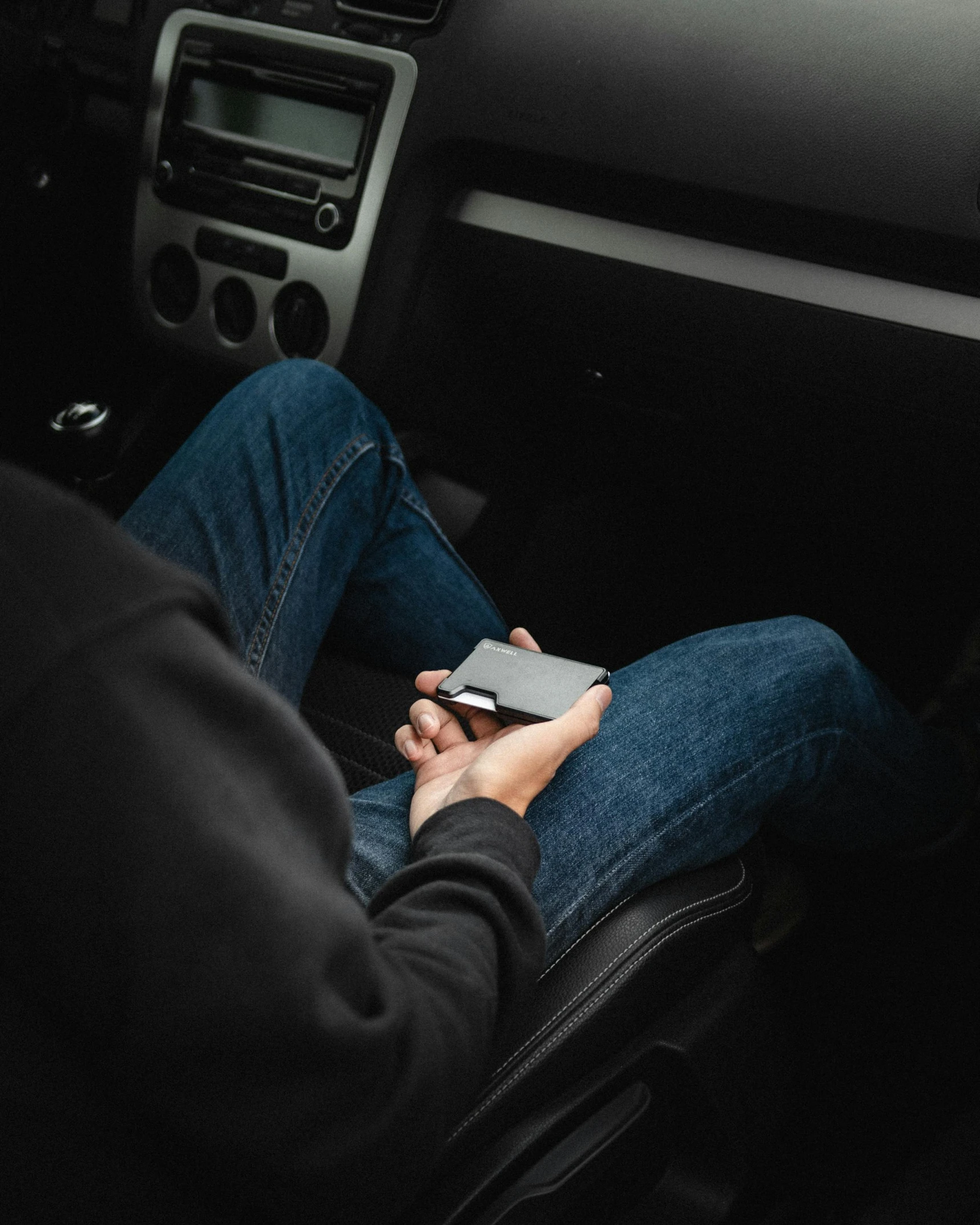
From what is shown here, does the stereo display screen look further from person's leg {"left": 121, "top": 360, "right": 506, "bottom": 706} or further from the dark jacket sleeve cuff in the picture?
the dark jacket sleeve cuff

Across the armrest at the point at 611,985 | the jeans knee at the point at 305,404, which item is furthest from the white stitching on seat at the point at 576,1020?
the jeans knee at the point at 305,404

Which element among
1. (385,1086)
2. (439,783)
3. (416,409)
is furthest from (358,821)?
(416,409)

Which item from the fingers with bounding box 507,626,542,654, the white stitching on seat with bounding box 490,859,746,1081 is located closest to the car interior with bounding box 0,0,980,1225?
the white stitching on seat with bounding box 490,859,746,1081

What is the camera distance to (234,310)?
4.42ft

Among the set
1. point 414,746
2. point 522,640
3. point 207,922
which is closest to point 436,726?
point 414,746

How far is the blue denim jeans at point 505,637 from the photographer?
70 centimetres

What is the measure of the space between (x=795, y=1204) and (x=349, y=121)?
1211 mm

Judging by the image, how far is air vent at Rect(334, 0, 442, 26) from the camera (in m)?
1.14

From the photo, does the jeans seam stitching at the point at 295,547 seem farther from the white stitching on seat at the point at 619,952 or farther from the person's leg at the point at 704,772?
the white stitching on seat at the point at 619,952

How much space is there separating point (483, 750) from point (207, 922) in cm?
37

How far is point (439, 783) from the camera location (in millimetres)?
703

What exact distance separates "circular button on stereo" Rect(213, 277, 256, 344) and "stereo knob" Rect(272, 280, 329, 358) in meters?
0.04

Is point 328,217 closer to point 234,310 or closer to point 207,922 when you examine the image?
point 234,310

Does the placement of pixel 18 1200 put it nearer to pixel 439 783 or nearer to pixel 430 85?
pixel 439 783
